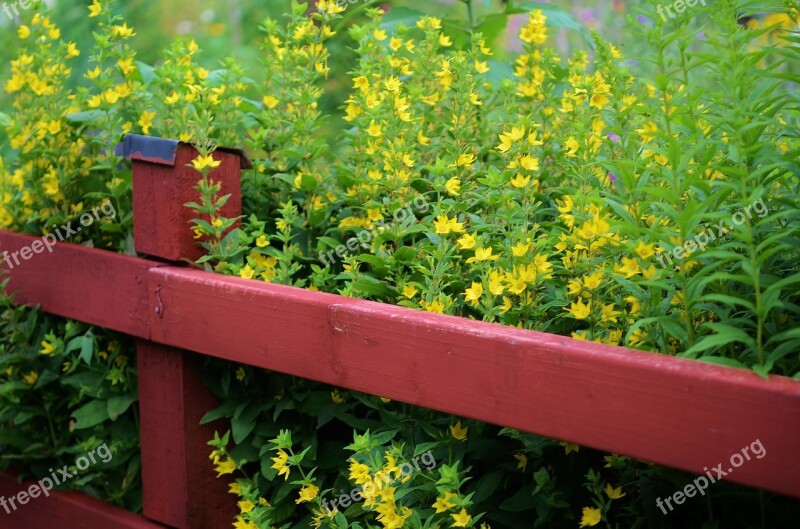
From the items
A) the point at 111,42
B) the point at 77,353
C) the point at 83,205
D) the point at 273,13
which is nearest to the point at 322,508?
the point at 77,353

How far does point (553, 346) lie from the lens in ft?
4.99

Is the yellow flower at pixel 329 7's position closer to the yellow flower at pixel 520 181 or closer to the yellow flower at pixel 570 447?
the yellow flower at pixel 520 181

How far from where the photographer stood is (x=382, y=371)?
1.79 m

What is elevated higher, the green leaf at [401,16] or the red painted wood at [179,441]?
the green leaf at [401,16]

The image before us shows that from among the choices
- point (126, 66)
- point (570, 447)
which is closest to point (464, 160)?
point (570, 447)

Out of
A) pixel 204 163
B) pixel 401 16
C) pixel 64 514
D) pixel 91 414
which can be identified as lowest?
pixel 64 514

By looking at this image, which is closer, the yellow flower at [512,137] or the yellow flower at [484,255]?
the yellow flower at [484,255]

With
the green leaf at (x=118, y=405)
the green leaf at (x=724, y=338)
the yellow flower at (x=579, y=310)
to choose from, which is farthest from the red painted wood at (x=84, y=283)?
the green leaf at (x=724, y=338)

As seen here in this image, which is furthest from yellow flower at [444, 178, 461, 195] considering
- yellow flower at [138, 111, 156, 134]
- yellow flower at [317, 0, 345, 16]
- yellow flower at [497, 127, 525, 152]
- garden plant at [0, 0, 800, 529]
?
yellow flower at [138, 111, 156, 134]

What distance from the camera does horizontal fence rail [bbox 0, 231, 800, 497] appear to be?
131cm

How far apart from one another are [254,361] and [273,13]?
18.9 feet

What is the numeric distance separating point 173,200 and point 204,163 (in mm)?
137

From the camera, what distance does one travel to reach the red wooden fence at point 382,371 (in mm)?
Result: 1333

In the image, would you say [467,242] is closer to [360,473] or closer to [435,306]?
[435,306]
